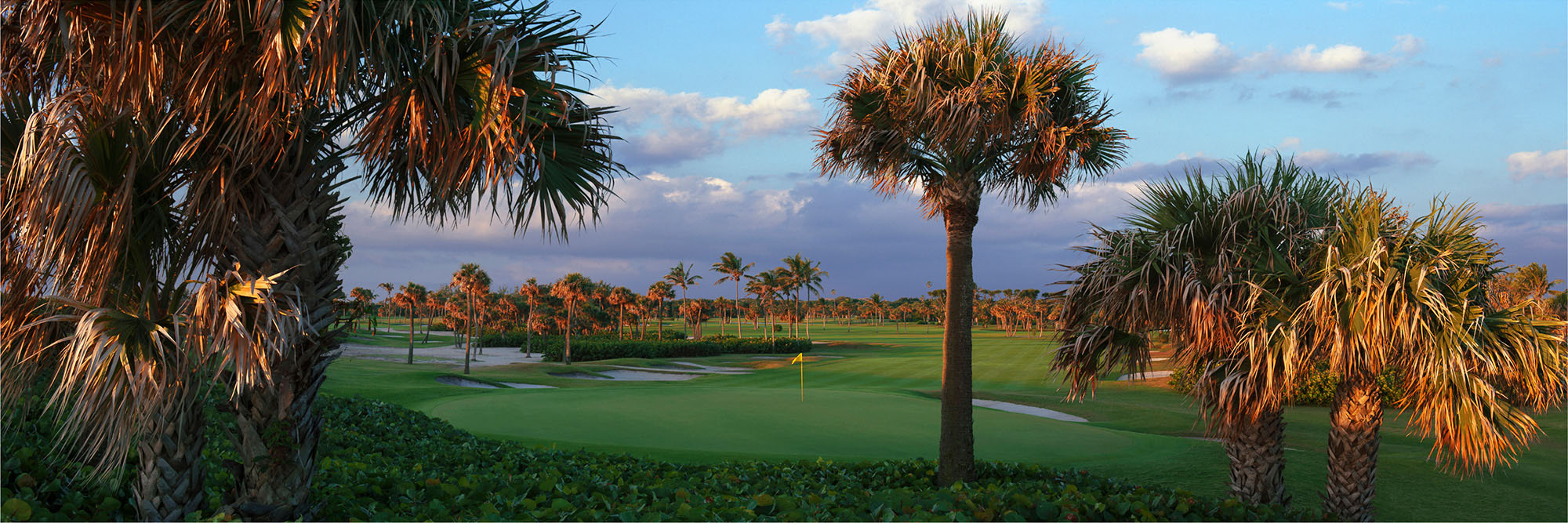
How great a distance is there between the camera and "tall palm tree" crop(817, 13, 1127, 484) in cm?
962

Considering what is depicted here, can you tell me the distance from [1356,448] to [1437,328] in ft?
6.03

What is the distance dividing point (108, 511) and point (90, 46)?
9.90 feet

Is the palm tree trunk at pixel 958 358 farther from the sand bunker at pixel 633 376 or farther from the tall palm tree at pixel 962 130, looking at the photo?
the sand bunker at pixel 633 376

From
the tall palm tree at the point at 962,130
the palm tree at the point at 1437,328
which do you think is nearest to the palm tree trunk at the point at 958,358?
the tall palm tree at the point at 962,130

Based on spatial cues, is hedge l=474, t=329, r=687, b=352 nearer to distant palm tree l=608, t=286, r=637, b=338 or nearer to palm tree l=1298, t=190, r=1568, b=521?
distant palm tree l=608, t=286, r=637, b=338

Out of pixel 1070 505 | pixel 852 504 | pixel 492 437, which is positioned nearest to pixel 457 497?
pixel 852 504

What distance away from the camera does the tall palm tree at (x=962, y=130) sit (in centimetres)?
962

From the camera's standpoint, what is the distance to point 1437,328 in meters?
7.06

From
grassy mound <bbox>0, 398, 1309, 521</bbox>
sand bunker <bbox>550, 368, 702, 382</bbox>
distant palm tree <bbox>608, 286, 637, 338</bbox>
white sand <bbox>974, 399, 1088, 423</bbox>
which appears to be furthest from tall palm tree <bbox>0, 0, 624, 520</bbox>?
distant palm tree <bbox>608, 286, 637, 338</bbox>

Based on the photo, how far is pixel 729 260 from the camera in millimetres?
81875

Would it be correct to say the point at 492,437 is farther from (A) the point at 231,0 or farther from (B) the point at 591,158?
(A) the point at 231,0

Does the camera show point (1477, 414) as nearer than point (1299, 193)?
Yes

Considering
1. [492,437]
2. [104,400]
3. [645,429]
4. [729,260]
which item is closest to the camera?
[104,400]

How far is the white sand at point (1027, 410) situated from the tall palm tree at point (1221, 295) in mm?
13514
